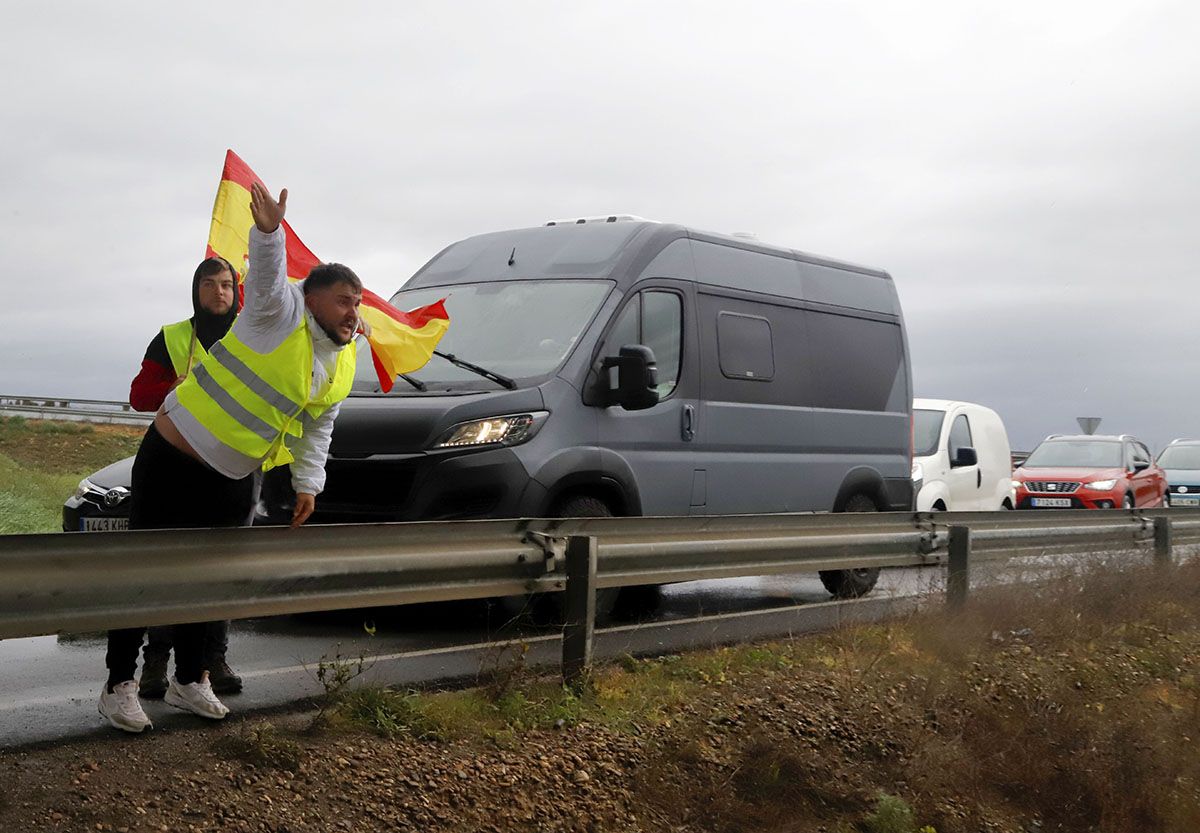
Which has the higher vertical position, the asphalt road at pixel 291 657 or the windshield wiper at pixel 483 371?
the windshield wiper at pixel 483 371

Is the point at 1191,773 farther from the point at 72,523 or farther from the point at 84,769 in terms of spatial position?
the point at 72,523

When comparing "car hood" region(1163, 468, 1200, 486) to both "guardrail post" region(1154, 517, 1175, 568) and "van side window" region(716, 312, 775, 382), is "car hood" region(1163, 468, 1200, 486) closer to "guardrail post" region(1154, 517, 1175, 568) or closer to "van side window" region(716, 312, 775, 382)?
"guardrail post" region(1154, 517, 1175, 568)

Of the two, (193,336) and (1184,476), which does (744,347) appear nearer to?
(193,336)

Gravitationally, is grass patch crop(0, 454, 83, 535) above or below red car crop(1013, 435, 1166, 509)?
below

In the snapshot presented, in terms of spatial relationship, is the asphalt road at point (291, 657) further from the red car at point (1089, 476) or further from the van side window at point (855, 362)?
the red car at point (1089, 476)

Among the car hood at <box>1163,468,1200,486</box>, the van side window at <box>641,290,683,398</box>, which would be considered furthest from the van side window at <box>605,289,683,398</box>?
the car hood at <box>1163,468,1200,486</box>

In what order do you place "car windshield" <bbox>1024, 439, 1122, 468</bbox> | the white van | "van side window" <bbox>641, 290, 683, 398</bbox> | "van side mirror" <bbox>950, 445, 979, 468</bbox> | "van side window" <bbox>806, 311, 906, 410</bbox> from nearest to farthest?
"van side window" <bbox>641, 290, 683, 398</bbox> → "van side window" <bbox>806, 311, 906, 410</bbox> → "van side mirror" <bbox>950, 445, 979, 468</bbox> → the white van → "car windshield" <bbox>1024, 439, 1122, 468</bbox>

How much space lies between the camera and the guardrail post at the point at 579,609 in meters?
6.40

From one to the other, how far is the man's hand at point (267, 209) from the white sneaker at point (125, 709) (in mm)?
1784

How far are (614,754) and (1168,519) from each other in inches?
375

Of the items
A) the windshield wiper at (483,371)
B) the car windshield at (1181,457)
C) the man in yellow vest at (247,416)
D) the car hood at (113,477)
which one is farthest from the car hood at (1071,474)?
the man in yellow vest at (247,416)

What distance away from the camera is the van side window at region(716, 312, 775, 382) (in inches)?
413

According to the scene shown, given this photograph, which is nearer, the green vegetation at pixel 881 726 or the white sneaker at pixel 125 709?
the white sneaker at pixel 125 709

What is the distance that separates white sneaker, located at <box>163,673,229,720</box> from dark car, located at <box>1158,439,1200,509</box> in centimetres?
2675
